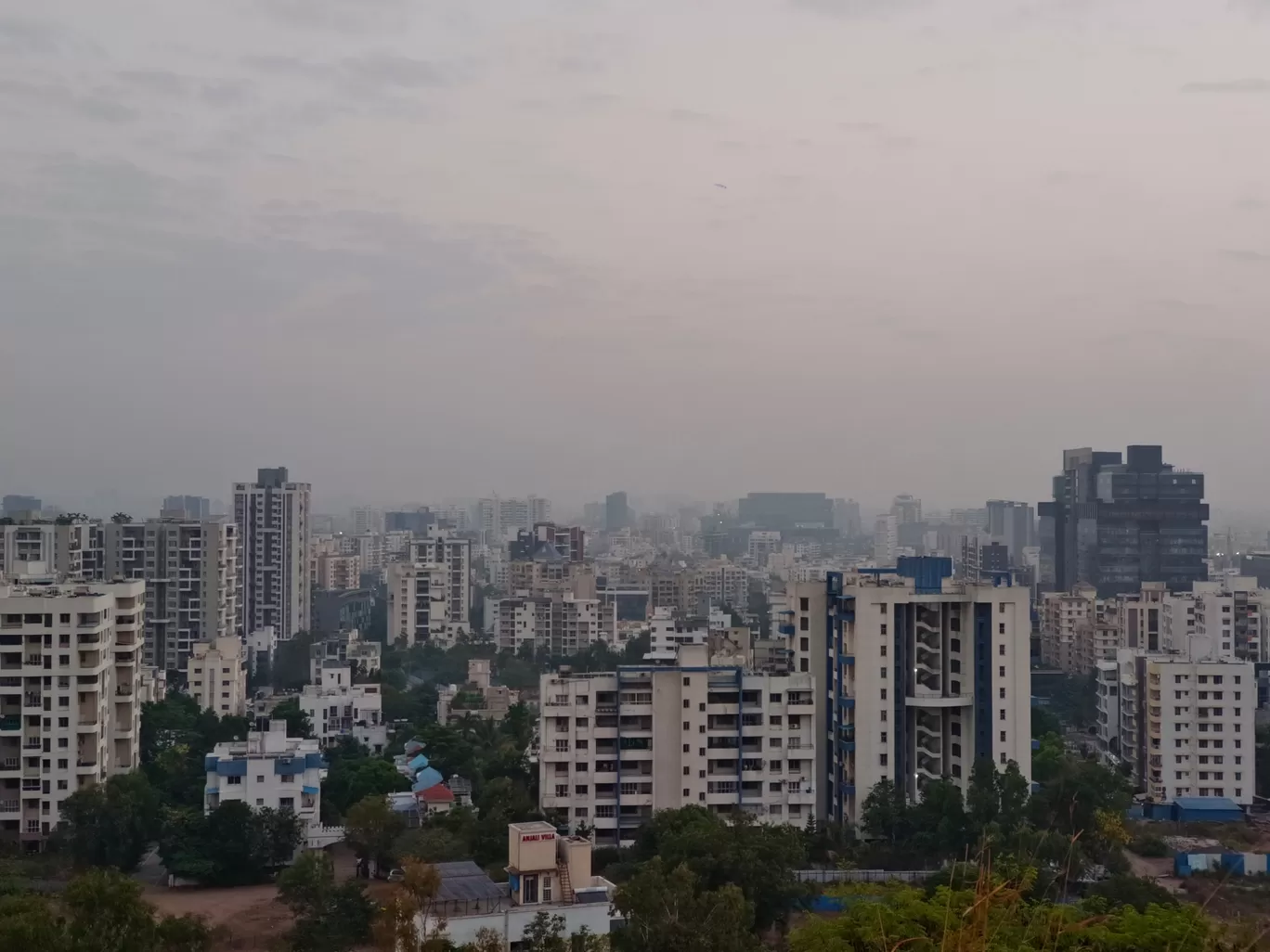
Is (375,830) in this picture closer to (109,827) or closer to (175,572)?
(109,827)

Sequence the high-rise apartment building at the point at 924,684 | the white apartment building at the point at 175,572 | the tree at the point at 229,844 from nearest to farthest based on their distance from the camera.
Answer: the tree at the point at 229,844
the high-rise apartment building at the point at 924,684
the white apartment building at the point at 175,572

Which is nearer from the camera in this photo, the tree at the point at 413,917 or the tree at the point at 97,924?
the tree at the point at 413,917

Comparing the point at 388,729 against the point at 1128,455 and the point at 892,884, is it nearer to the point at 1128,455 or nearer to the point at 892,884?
the point at 892,884

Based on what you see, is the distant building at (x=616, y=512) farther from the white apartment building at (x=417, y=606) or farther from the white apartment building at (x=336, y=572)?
the white apartment building at (x=417, y=606)

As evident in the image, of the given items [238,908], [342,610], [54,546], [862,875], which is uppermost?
[54,546]

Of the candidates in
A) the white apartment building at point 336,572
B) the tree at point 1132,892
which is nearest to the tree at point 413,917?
the tree at point 1132,892

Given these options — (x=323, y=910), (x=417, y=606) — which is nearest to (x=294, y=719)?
(x=323, y=910)
